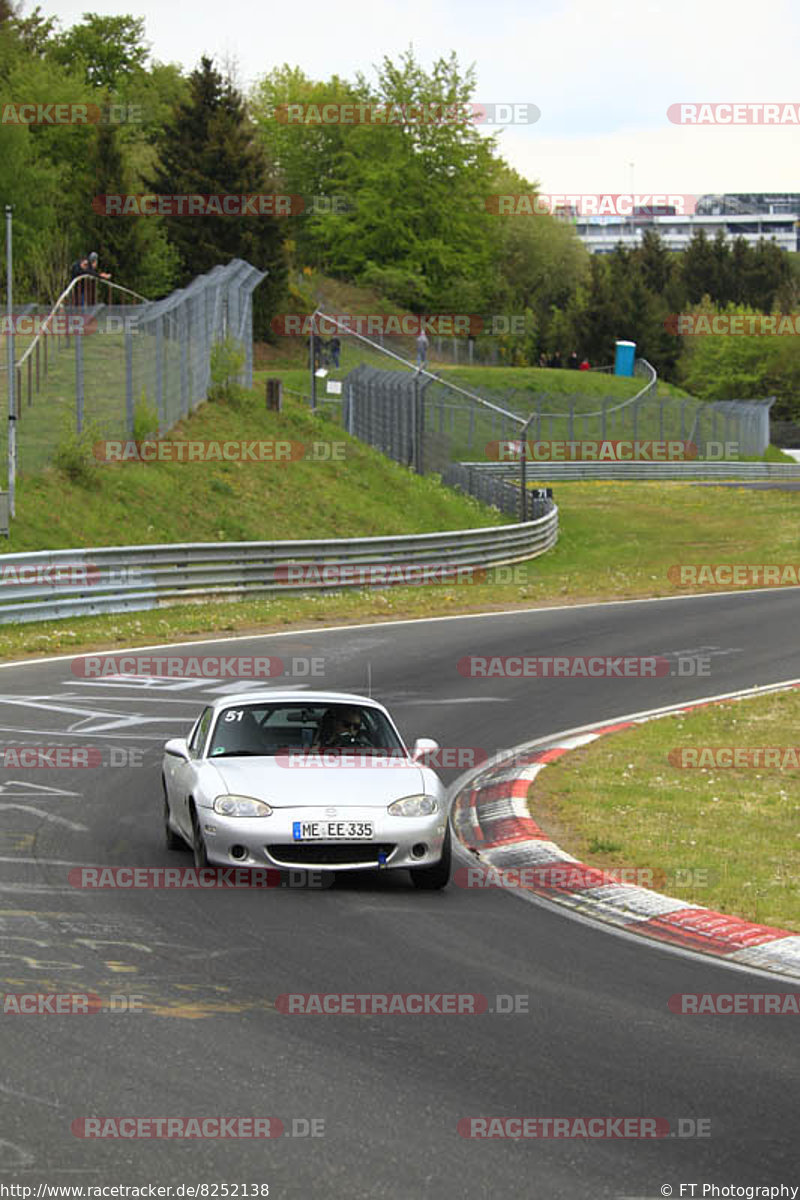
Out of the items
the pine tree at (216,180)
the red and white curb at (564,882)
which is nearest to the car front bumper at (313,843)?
the red and white curb at (564,882)

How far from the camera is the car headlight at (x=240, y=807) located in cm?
978

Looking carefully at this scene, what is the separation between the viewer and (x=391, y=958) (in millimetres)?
8055

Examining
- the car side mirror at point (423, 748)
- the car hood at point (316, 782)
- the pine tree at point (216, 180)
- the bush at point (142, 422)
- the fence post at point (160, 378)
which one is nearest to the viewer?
the car hood at point (316, 782)

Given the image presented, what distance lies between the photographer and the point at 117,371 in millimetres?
33250

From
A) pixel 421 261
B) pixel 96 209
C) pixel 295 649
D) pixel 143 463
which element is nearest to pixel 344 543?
pixel 143 463

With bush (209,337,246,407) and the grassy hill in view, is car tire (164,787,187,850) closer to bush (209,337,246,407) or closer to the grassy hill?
the grassy hill

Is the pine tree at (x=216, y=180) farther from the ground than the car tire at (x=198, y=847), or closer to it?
farther from the ground

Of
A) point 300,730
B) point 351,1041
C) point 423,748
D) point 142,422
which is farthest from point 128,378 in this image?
point 351,1041

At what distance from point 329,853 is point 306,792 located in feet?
1.38

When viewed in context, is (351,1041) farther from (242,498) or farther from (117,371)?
(242,498)

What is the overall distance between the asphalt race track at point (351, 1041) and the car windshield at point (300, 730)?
86 centimetres

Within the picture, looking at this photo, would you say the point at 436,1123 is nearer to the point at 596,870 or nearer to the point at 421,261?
the point at 596,870

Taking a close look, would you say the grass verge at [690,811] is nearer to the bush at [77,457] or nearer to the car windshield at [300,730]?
the car windshield at [300,730]

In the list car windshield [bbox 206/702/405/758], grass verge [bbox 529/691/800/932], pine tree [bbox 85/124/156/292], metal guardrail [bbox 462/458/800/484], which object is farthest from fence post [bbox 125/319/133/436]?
pine tree [bbox 85/124/156/292]
